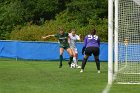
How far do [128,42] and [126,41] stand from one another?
288 mm

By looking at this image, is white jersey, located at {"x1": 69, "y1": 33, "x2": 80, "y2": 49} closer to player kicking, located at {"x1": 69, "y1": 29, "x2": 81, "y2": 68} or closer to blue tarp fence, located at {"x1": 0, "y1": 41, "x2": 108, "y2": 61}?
player kicking, located at {"x1": 69, "y1": 29, "x2": 81, "y2": 68}

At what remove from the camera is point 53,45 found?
3319 centimetres

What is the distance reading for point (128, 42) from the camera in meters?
19.0

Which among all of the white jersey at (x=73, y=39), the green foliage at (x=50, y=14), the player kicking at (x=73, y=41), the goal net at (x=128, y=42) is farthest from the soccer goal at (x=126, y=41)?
the green foliage at (x=50, y=14)

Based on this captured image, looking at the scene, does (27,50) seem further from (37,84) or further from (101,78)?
(37,84)

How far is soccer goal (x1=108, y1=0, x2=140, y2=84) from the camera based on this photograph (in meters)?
17.8

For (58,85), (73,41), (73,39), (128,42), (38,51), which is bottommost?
(38,51)

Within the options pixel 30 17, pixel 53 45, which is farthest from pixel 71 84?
pixel 30 17

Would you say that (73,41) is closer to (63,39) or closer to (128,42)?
(63,39)

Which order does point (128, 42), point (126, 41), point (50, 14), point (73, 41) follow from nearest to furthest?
point (126, 41) → point (128, 42) → point (73, 41) → point (50, 14)

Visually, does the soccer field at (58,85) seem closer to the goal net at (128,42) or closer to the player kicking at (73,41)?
the goal net at (128,42)

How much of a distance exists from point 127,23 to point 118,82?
2.55 metres

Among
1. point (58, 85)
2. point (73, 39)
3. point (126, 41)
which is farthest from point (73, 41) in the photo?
point (58, 85)

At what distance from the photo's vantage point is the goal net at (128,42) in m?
17.8
